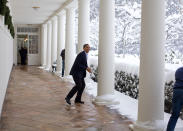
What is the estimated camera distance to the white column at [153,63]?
4816 mm

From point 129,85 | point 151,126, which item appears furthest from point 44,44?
point 151,126

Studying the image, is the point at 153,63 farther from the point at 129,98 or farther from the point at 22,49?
the point at 22,49

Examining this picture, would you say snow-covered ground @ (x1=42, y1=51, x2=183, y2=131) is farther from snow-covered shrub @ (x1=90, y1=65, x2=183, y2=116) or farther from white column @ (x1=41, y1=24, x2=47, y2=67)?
white column @ (x1=41, y1=24, x2=47, y2=67)

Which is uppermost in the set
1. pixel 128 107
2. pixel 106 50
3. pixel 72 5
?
pixel 72 5

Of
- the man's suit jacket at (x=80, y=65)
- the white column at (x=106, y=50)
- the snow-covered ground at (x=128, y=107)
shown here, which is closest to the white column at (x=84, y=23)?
the snow-covered ground at (x=128, y=107)

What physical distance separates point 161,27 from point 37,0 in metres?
8.92

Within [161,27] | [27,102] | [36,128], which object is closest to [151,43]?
[161,27]

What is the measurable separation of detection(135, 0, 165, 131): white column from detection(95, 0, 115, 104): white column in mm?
2440

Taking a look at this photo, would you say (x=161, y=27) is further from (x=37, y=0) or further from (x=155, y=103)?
(x=37, y=0)

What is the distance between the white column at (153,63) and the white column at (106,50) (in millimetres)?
2440

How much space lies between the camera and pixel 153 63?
4.84 meters

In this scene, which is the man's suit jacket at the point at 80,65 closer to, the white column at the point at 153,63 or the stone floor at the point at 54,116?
the stone floor at the point at 54,116

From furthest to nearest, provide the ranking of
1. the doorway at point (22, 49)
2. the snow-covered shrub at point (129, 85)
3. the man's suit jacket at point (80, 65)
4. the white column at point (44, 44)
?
the doorway at point (22, 49) < the white column at point (44, 44) < the man's suit jacket at point (80, 65) < the snow-covered shrub at point (129, 85)

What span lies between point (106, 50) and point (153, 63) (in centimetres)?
259
